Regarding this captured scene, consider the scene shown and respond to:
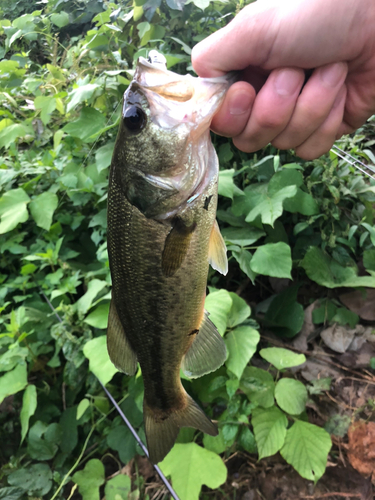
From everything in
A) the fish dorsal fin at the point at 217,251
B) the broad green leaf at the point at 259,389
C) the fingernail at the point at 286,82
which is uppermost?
the fingernail at the point at 286,82

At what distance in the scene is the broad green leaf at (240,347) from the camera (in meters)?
1.49

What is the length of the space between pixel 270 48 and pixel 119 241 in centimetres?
76

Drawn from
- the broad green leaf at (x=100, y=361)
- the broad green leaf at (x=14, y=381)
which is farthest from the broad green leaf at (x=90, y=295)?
the broad green leaf at (x=14, y=381)

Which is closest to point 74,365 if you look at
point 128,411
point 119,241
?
point 128,411

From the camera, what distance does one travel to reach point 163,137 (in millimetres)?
905

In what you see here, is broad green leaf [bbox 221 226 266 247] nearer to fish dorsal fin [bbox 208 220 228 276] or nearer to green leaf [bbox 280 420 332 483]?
fish dorsal fin [bbox 208 220 228 276]

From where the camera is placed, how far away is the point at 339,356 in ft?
6.78

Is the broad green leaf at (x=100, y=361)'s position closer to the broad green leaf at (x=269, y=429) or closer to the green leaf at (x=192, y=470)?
the green leaf at (x=192, y=470)

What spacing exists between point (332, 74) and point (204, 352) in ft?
3.44

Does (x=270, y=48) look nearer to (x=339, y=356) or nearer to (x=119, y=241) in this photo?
(x=119, y=241)

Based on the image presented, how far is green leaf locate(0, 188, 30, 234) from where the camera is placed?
2.17 meters

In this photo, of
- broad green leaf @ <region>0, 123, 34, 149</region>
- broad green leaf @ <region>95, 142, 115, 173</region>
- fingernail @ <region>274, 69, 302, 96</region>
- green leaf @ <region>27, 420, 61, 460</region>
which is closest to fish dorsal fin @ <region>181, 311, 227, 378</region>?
fingernail @ <region>274, 69, 302, 96</region>

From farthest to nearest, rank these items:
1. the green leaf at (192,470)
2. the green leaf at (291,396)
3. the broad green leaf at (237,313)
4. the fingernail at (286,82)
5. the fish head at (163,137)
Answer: the broad green leaf at (237,313) → the green leaf at (291,396) → the green leaf at (192,470) → the fingernail at (286,82) → the fish head at (163,137)

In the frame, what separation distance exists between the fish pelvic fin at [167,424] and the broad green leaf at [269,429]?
0.50 meters
